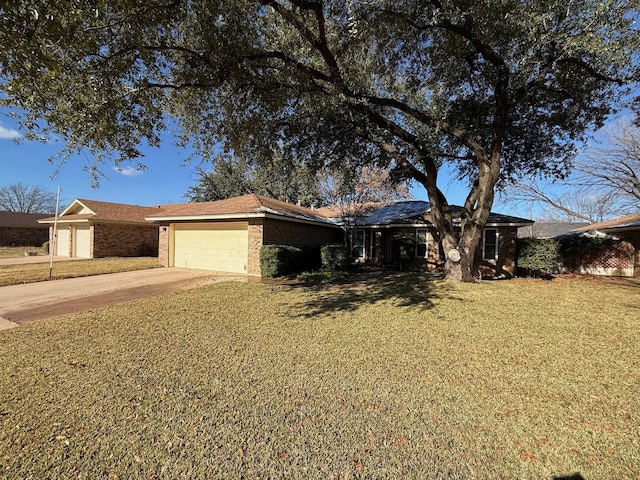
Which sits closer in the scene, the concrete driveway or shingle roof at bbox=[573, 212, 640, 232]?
the concrete driveway

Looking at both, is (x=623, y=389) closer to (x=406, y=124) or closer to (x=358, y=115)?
(x=358, y=115)

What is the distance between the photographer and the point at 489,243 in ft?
46.1

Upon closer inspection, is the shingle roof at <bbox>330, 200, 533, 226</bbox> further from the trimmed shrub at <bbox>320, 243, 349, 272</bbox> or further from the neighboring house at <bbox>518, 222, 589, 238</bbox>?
the neighboring house at <bbox>518, 222, 589, 238</bbox>

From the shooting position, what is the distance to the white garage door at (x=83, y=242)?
18656mm

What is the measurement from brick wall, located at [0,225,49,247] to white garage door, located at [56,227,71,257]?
38.2 feet

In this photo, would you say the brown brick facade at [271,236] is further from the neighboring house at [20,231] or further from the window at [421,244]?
the neighboring house at [20,231]

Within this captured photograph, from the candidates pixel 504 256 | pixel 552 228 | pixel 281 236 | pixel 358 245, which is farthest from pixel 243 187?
pixel 552 228

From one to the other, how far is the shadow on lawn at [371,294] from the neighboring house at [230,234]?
3842mm

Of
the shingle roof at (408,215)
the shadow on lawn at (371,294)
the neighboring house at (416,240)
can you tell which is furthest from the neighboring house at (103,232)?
the shadow on lawn at (371,294)

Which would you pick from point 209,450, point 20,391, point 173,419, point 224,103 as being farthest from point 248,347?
point 224,103

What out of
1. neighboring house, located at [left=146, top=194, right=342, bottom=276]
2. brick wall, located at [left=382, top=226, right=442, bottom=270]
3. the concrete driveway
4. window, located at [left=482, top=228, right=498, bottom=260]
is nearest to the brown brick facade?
neighboring house, located at [left=146, top=194, right=342, bottom=276]

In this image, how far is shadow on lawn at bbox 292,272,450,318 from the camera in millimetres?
7062

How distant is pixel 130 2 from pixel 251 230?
27.6ft

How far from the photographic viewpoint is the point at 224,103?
26.6 feet
